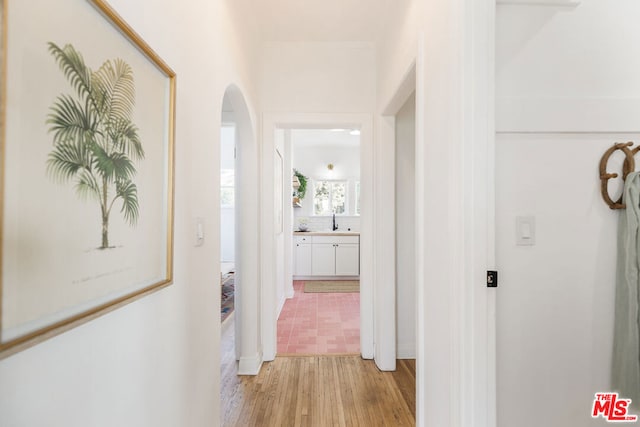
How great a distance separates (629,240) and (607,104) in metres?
0.54

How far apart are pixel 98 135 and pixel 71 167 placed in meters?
0.11

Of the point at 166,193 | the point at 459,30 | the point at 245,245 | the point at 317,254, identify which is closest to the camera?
the point at 166,193

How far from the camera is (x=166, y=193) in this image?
0.97 meters

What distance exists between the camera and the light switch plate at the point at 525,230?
120 cm

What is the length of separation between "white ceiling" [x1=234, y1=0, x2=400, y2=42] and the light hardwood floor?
253 cm

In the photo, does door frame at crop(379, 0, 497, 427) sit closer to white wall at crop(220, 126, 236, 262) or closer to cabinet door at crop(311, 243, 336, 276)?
cabinet door at crop(311, 243, 336, 276)

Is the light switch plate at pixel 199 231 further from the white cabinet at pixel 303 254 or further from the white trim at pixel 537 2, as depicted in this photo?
the white cabinet at pixel 303 254

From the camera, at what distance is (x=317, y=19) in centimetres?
238

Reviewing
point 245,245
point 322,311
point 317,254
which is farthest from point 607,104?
point 317,254

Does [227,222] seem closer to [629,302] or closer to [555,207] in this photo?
[555,207]

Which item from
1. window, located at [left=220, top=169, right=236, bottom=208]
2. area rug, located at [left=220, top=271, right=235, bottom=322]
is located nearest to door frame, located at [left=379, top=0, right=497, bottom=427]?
area rug, located at [left=220, top=271, right=235, bottom=322]

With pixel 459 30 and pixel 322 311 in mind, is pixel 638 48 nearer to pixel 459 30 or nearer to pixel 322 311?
pixel 459 30

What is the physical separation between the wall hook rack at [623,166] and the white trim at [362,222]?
61.6 inches

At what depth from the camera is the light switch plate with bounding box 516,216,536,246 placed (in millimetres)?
1195
